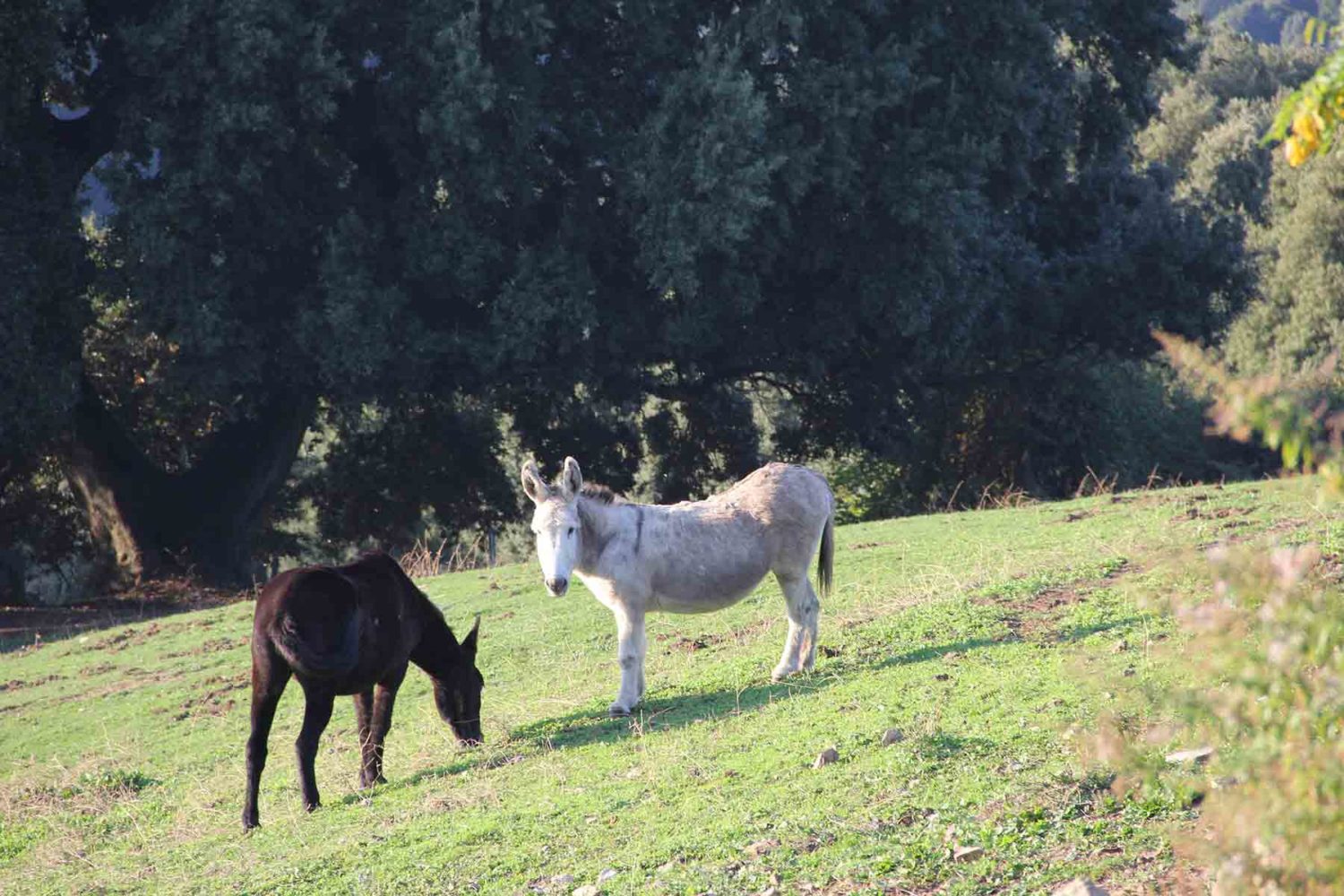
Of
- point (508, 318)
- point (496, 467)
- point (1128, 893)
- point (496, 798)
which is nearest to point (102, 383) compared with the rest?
point (496, 467)

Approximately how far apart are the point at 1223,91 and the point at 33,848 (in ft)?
175

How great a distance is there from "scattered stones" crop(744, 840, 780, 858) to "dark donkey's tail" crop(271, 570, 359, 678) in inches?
147

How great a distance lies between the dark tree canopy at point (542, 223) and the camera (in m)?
22.6

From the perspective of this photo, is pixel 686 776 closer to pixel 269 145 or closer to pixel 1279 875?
pixel 1279 875

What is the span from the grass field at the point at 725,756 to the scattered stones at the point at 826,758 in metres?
0.06

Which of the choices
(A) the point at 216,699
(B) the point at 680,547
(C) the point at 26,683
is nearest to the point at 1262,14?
(C) the point at 26,683

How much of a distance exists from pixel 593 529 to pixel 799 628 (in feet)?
5.57

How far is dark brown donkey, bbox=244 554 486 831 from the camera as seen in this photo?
33.8 ft

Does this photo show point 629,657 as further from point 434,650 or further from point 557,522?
point 434,650

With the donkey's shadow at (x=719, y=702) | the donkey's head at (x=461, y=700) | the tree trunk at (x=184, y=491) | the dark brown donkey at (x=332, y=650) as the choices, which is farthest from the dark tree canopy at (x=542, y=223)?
the donkey's shadow at (x=719, y=702)

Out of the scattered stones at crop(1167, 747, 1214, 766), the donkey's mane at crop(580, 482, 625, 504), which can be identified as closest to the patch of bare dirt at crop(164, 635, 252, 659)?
the donkey's mane at crop(580, 482, 625, 504)

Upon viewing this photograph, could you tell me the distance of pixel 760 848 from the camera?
25.0 ft

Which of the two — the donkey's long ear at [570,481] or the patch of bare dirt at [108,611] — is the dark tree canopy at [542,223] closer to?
the patch of bare dirt at [108,611]

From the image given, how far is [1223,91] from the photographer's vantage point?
5606 centimetres
